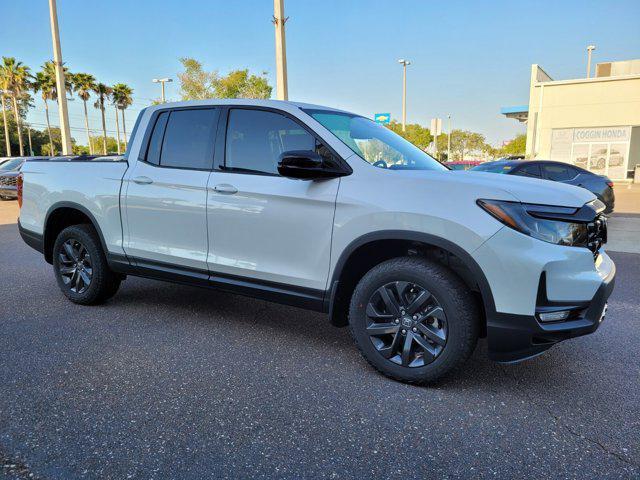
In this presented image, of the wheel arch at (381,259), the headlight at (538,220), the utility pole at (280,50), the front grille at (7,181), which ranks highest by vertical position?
the utility pole at (280,50)

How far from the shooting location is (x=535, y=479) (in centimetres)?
221

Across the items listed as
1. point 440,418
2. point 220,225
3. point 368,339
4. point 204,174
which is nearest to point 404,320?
point 368,339

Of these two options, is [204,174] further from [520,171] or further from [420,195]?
[520,171]

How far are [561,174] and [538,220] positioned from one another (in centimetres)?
929

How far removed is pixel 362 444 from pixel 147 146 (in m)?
3.08

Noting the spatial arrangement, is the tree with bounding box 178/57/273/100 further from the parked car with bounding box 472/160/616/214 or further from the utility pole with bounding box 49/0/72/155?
the parked car with bounding box 472/160/616/214

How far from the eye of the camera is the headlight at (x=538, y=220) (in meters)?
2.69

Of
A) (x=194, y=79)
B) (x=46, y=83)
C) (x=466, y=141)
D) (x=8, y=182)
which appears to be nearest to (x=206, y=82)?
(x=194, y=79)

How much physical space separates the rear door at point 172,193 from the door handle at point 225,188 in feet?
0.43

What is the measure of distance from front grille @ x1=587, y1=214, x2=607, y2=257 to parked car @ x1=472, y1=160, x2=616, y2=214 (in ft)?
25.2

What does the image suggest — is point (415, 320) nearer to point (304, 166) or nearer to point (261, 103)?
point (304, 166)

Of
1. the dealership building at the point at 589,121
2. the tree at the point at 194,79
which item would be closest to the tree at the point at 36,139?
the tree at the point at 194,79

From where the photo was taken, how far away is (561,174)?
10.9m

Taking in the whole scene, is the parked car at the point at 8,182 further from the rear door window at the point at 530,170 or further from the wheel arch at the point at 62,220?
the rear door window at the point at 530,170
